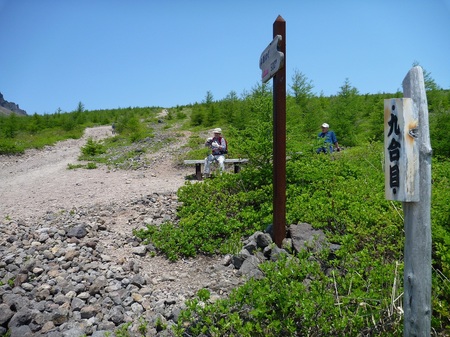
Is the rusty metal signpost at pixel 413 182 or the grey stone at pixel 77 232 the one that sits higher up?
the rusty metal signpost at pixel 413 182

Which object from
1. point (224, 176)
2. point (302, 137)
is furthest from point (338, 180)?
point (224, 176)

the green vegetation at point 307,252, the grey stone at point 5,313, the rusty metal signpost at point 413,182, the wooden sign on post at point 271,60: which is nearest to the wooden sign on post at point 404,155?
the rusty metal signpost at point 413,182

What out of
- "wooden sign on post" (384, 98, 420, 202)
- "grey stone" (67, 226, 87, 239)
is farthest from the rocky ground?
"wooden sign on post" (384, 98, 420, 202)

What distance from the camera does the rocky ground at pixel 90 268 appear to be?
3.65 meters

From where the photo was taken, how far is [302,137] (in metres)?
7.06

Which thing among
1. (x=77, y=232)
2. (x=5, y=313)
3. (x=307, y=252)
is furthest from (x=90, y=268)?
(x=307, y=252)

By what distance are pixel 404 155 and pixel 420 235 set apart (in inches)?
22.1

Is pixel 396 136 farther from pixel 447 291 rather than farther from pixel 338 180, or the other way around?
pixel 338 180

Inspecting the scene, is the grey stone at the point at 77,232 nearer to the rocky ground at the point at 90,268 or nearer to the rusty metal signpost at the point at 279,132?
the rocky ground at the point at 90,268

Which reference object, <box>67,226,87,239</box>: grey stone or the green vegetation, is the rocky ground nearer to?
<box>67,226,87,239</box>: grey stone

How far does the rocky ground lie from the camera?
365 centimetres

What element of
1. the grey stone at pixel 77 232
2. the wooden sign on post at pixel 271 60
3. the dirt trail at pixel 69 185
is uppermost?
the wooden sign on post at pixel 271 60

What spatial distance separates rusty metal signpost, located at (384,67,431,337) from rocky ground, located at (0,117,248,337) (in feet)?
6.76

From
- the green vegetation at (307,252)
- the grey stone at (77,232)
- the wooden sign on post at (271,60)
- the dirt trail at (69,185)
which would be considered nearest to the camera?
the green vegetation at (307,252)
